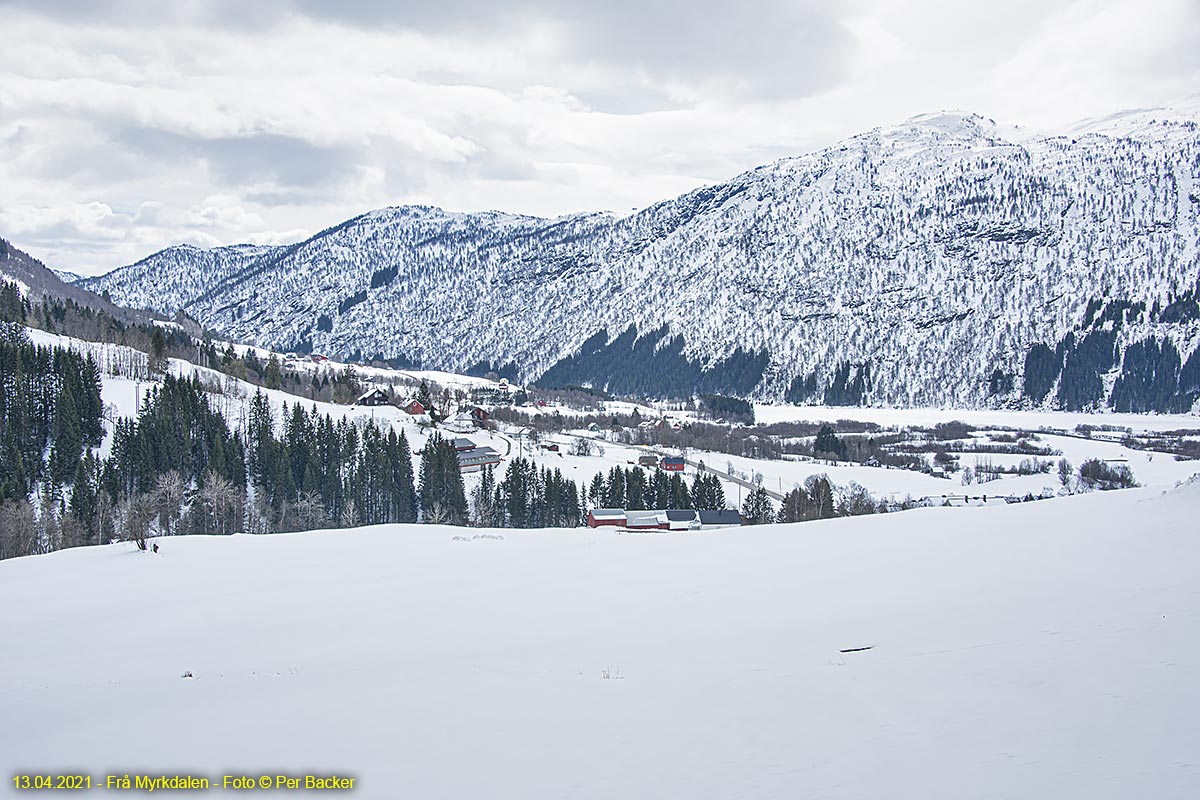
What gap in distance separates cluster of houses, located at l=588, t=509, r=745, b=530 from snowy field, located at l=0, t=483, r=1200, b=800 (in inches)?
1260

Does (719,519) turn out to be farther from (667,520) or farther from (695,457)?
(695,457)

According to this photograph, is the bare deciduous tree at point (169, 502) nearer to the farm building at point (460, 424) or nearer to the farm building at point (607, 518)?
the farm building at point (607, 518)

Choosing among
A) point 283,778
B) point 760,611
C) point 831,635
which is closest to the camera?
point 283,778

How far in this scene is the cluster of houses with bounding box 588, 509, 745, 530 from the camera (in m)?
56.9

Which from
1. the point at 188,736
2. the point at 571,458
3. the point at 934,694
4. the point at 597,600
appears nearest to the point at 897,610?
the point at 934,694

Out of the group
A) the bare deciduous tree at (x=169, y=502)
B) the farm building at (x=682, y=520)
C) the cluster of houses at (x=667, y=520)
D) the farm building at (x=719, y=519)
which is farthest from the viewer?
the bare deciduous tree at (x=169, y=502)

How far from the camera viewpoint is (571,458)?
99.1 meters

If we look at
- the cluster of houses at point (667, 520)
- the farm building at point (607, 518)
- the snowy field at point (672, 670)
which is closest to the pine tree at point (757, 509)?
the cluster of houses at point (667, 520)

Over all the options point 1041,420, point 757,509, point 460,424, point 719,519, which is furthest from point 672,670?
point 1041,420

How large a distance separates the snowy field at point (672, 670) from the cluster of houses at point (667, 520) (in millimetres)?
32010

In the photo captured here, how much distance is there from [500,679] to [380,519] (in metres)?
70.9

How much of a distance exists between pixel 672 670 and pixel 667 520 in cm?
4530

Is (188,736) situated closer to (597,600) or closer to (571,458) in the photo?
(597,600)

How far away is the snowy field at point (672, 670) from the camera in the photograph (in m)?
8.62
